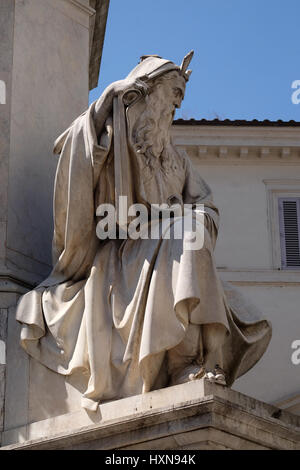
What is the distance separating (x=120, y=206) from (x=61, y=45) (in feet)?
6.63

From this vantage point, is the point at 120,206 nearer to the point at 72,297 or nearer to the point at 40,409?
the point at 72,297

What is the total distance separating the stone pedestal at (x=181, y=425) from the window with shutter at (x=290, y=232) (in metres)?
15.6

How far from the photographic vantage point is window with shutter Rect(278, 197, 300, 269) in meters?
22.0

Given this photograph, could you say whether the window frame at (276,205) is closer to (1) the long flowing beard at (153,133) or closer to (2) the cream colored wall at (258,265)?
(2) the cream colored wall at (258,265)

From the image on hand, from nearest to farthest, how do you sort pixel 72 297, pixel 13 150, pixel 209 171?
pixel 72 297, pixel 13 150, pixel 209 171

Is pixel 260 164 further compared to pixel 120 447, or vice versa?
pixel 260 164

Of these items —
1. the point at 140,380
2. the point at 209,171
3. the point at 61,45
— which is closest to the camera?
the point at 140,380

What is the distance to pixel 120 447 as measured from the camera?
5.99 meters

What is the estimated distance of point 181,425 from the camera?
19.2 feet

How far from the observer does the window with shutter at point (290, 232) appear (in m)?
22.0

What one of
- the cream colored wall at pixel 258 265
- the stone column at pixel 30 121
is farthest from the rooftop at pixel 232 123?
the stone column at pixel 30 121

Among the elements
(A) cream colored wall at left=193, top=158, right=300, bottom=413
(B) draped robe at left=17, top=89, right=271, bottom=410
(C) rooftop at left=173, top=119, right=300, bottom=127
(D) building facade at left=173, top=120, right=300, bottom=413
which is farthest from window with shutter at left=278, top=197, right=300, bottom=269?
(B) draped robe at left=17, top=89, right=271, bottom=410
